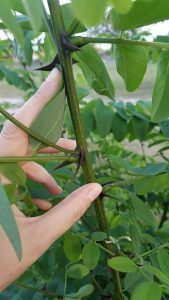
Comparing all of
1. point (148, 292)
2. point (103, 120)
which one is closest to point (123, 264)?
point (148, 292)

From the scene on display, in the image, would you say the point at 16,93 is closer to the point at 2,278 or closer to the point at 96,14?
the point at 2,278

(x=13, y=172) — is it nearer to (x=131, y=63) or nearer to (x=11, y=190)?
(x=11, y=190)

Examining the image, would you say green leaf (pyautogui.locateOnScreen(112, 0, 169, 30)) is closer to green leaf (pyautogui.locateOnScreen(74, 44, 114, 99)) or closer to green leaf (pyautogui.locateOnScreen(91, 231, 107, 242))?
green leaf (pyautogui.locateOnScreen(74, 44, 114, 99))

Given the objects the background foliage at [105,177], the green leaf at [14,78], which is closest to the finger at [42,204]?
the background foliage at [105,177]

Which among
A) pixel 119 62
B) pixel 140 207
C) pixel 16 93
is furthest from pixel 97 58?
pixel 16 93

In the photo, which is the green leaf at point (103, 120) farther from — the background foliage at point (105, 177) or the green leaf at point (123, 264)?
the green leaf at point (123, 264)
